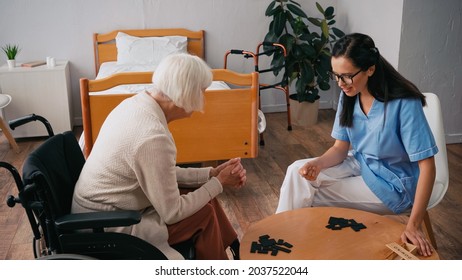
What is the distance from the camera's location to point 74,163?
1.78 meters

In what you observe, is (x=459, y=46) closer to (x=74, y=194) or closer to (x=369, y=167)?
(x=369, y=167)

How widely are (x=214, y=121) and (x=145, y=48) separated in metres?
1.72

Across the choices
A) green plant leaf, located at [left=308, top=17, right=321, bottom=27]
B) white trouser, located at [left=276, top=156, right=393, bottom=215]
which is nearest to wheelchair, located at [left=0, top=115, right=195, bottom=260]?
white trouser, located at [left=276, top=156, right=393, bottom=215]

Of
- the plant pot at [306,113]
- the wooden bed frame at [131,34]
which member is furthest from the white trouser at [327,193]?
the wooden bed frame at [131,34]

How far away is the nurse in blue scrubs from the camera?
1.82m

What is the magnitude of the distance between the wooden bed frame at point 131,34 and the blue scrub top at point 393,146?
2.68 meters

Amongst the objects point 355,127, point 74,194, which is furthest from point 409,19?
point 74,194

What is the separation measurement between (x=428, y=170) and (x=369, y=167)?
255 mm

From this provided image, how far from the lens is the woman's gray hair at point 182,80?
5.26ft

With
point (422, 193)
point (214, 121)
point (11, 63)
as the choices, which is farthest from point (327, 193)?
point (11, 63)

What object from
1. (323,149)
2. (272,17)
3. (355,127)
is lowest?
(323,149)

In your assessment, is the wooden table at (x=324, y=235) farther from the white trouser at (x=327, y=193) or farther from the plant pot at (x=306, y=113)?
the plant pot at (x=306, y=113)

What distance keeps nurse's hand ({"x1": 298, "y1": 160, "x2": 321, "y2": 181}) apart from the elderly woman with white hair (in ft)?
1.26

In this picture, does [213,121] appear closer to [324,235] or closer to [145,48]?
[324,235]
